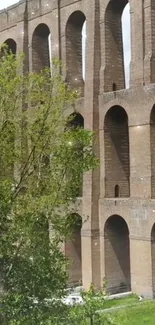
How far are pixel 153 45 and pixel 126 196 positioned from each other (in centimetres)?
657

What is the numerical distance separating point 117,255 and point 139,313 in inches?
212

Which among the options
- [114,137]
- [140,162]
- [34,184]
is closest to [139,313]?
[140,162]

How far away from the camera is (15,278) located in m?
10.6

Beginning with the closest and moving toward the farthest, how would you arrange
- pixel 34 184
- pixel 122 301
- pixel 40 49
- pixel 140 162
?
pixel 34 184 → pixel 122 301 → pixel 140 162 → pixel 40 49

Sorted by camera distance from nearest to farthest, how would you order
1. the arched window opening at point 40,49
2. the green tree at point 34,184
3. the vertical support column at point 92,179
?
the green tree at point 34,184, the vertical support column at point 92,179, the arched window opening at point 40,49

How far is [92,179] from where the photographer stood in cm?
2370

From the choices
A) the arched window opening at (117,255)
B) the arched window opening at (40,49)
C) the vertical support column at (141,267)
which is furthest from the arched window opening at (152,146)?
the arched window opening at (40,49)

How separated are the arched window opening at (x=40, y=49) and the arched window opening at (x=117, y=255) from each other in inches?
392

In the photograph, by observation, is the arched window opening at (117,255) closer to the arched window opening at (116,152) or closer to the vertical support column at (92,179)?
the vertical support column at (92,179)

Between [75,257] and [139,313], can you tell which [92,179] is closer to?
[75,257]

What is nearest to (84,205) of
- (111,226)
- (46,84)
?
(111,226)

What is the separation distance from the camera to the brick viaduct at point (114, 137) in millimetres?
21562

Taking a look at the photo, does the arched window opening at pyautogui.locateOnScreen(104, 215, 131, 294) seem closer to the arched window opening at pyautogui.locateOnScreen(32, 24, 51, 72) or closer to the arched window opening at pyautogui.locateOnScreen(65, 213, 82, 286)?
Result: the arched window opening at pyautogui.locateOnScreen(65, 213, 82, 286)

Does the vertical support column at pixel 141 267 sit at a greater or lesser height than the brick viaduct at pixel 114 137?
lesser
